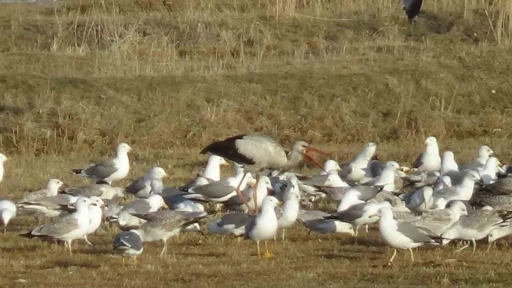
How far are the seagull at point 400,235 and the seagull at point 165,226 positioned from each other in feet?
5.56

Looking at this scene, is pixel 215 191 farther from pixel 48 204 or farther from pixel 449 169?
pixel 449 169

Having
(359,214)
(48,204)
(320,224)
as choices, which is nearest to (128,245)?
(320,224)

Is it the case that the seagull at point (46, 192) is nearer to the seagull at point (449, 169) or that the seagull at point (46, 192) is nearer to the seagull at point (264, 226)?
the seagull at point (264, 226)

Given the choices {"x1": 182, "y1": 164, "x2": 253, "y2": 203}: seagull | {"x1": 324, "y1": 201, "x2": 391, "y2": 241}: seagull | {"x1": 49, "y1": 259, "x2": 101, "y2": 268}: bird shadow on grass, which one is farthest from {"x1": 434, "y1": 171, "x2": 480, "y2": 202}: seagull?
{"x1": 49, "y1": 259, "x2": 101, "y2": 268}: bird shadow on grass

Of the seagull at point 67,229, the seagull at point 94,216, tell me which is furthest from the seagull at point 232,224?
the seagull at point 67,229

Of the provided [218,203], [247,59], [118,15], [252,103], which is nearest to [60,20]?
[118,15]

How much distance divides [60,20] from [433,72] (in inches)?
326

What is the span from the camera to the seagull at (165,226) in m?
10.7

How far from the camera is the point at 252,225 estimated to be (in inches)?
428

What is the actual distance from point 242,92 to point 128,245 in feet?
33.5

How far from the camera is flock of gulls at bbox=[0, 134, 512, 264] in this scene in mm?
10758

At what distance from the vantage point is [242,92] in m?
20.1

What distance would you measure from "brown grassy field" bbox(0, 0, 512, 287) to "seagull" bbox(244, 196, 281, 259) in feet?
0.61

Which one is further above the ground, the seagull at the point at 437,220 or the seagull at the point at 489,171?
the seagull at the point at 437,220
